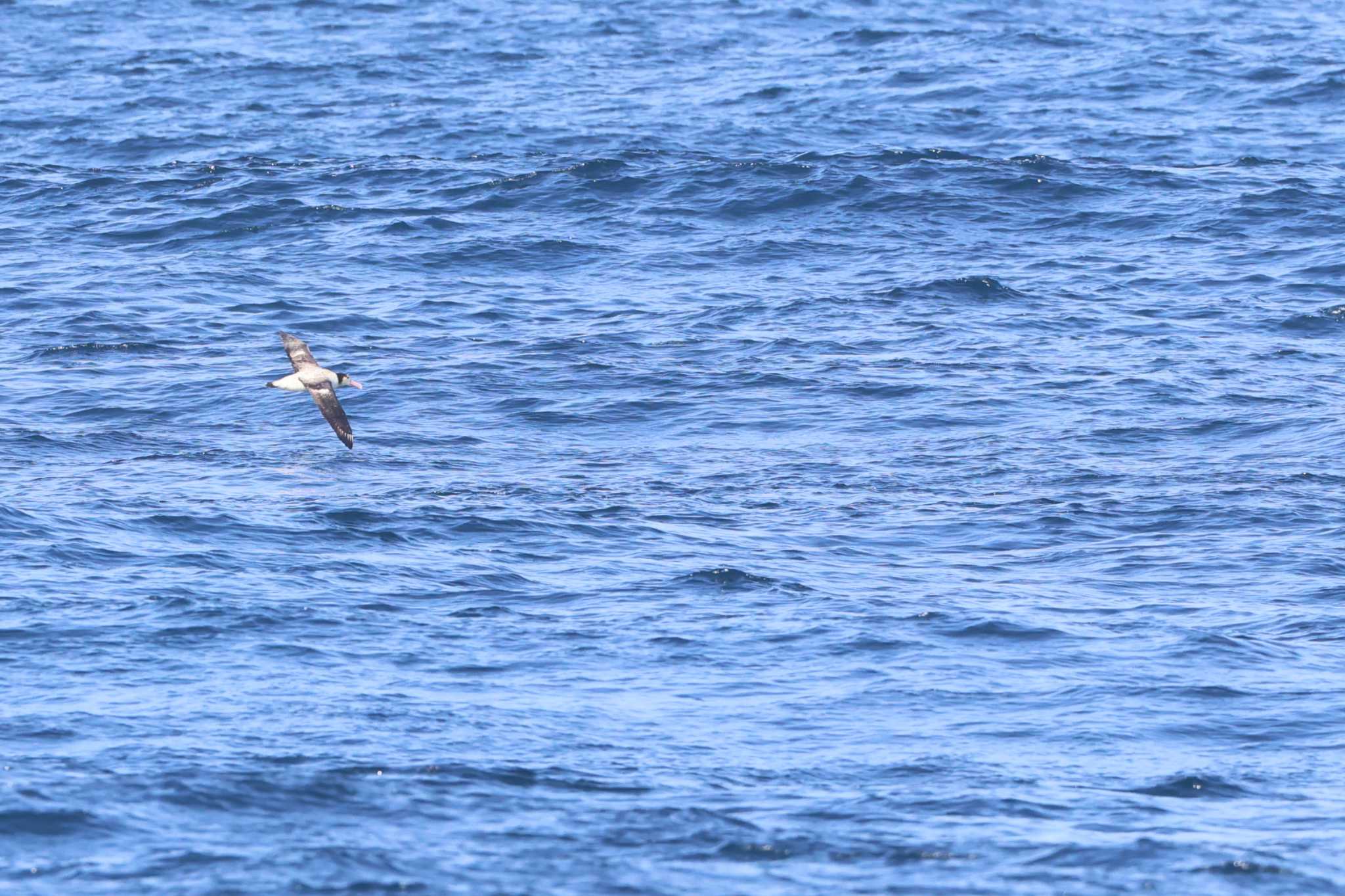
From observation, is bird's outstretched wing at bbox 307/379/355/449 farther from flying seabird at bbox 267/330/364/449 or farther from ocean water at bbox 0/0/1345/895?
ocean water at bbox 0/0/1345/895

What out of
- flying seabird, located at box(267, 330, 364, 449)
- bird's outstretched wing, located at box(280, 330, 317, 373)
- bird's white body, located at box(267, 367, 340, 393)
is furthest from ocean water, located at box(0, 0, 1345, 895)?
bird's outstretched wing, located at box(280, 330, 317, 373)

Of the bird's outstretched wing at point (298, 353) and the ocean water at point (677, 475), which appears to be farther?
the bird's outstretched wing at point (298, 353)

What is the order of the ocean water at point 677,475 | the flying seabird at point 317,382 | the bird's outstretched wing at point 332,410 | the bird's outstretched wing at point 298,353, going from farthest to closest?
1. the bird's outstretched wing at point 298,353
2. the flying seabird at point 317,382
3. the bird's outstretched wing at point 332,410
4. the ocean water at point 677,475

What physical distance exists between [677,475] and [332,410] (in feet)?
13.3

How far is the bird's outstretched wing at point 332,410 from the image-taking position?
22.4 meters

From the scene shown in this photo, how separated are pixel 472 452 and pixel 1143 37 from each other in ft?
92.2

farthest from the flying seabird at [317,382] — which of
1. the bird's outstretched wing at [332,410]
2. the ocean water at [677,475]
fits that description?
the ocean water at [677,475]

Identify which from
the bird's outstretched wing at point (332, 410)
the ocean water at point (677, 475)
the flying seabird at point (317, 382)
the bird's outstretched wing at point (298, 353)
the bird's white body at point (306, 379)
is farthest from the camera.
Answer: the bird's outstretched wing at point (298, 353)

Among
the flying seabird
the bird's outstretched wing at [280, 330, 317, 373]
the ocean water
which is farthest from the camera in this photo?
the bird's outstretched wing at [280, 330, 317, 373]

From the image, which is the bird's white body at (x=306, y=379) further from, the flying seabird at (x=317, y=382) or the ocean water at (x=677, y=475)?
the ocean water at (x=677, y=475)

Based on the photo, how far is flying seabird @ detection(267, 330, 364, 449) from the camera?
74.6ft

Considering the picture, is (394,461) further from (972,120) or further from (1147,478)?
(972,120)

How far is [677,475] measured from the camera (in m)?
24.1

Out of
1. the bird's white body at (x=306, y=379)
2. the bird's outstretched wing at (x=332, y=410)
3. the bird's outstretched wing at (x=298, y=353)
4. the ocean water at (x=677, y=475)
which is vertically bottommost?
the ocean water at (x=677, y=475)
